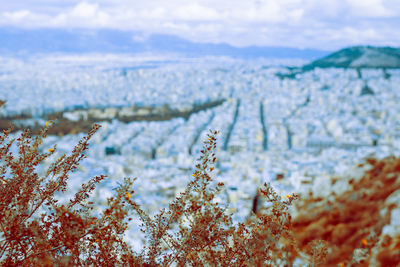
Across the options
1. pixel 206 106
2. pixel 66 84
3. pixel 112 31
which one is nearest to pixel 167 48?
pixel 112 31

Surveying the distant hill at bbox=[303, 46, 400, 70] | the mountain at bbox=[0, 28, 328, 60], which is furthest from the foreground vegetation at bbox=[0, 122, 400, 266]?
the mountain at bbox=[0, 28, 328, 60]

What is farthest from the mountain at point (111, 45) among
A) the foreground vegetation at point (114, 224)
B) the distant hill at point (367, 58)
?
the foreground vegetation at point (114, 224)

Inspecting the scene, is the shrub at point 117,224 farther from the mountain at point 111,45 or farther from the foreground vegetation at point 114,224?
the mountain at point 111,45

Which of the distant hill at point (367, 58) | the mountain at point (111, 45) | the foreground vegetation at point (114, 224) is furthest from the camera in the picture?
the mountain at point (111, 45)

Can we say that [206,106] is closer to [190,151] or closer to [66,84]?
[190,151]

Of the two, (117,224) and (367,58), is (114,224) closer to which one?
(117,224)

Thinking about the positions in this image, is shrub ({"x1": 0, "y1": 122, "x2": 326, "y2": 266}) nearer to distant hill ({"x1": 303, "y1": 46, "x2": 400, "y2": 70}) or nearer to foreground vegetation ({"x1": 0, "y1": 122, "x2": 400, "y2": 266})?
foreground vegetation ({"x1": 0, "y1": 122, "x2": 400, "y2": 266})

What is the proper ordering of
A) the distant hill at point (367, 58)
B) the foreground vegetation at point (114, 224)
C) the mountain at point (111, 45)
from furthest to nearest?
→ the mountain at point (111, 45), the distant hill at point (367, 58), the foreground vegetation at point (114, 224)
